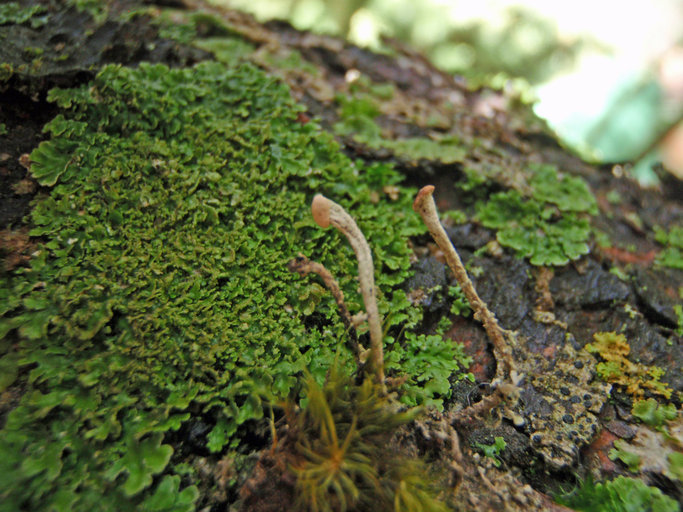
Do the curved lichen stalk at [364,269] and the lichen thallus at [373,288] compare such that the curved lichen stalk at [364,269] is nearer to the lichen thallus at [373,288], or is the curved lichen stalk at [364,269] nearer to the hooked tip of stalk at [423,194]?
the lichen thallus at [373,288]

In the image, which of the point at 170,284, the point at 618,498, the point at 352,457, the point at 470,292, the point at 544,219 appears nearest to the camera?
the point at 352,457

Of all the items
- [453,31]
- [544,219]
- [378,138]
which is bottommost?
[544,219]

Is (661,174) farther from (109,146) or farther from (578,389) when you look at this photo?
(109,146)

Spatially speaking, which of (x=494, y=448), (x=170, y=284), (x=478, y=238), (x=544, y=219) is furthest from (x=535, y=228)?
(x=170, y=284)

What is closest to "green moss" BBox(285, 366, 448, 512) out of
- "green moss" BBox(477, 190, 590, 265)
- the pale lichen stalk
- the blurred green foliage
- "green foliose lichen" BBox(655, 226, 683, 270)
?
the pale lichen stalk

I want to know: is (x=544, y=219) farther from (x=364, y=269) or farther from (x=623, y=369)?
(x=364, y=269)

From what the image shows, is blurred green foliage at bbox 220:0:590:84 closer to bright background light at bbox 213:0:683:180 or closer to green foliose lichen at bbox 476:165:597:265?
bright background light at bbox 213:0:683:180
